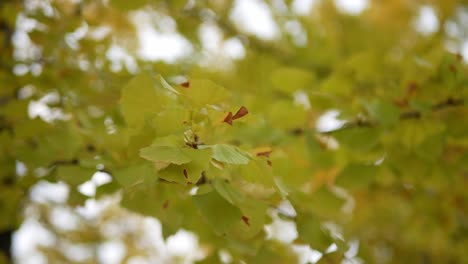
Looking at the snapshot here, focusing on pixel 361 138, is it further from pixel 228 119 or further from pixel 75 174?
pixel 75 174

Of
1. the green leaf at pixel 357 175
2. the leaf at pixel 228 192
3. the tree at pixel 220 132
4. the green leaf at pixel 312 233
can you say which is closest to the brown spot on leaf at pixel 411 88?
the tree at pixel 220 132

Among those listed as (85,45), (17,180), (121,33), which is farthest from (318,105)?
(121,33)

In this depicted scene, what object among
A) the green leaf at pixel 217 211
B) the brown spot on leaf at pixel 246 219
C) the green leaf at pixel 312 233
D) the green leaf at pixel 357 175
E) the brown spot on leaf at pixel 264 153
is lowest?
the green leaf at pixel 357 175

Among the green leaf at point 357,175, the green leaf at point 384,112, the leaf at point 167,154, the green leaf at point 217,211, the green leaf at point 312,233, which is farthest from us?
the green leaf at point 357,175

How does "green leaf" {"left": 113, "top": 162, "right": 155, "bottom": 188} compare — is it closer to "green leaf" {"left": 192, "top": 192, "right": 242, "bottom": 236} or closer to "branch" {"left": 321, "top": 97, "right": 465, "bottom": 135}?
"green leaf" {"left": 192, "top": 192, "right": 242, "bottom": 236}

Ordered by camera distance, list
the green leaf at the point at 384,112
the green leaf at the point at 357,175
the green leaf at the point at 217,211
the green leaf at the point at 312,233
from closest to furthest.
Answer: the green leaf at the point at 217,211
the green leaf at the point at 312,233
the green leaf at the point at 384,112
the green leaf at the point at 357,175

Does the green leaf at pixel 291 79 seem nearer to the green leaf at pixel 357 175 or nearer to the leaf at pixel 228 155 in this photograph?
the green leaf at pixel 357 175
